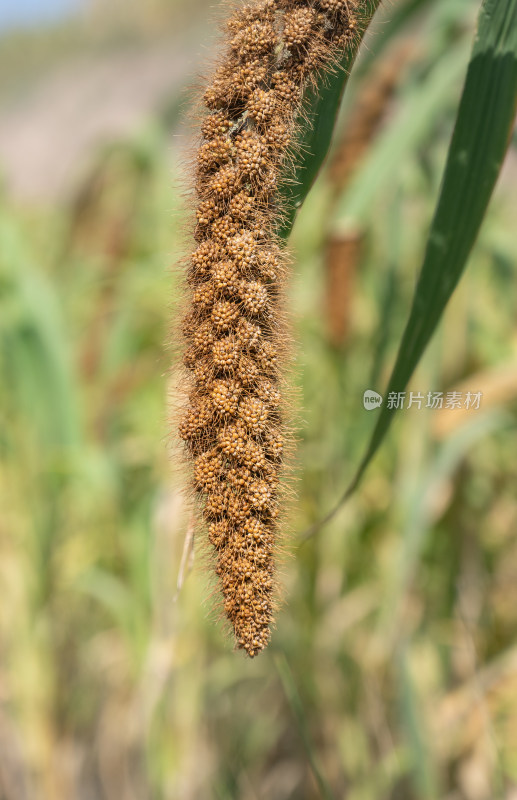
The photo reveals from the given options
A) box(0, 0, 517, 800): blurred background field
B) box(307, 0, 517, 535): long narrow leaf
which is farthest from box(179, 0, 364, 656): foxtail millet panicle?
box(0, 0, 517, 800): blurred background field

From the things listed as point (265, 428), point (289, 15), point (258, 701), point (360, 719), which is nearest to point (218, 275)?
point (265, 428)

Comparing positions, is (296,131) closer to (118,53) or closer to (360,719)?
(360,719)

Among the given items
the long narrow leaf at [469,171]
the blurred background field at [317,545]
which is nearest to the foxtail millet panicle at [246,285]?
the long narrow leaf at [469,171]

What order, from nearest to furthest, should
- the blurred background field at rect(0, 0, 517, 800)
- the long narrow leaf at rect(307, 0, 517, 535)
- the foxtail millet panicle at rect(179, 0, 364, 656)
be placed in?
the foxtail millet panicle at rect(179, 0, 364, 656)
the long narrow leaf at rect(307, 0, 517, 535)
the blurred background field at rect(0, 0, 517, 800)

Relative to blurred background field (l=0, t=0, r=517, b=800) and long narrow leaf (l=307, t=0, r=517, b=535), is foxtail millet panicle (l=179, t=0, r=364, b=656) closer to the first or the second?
long narrow leaf (l=307, t=0, r=517, b=535)

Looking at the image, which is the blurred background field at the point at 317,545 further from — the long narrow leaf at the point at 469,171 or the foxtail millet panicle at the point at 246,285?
the foxtail millet panicle at the point at 246,285
